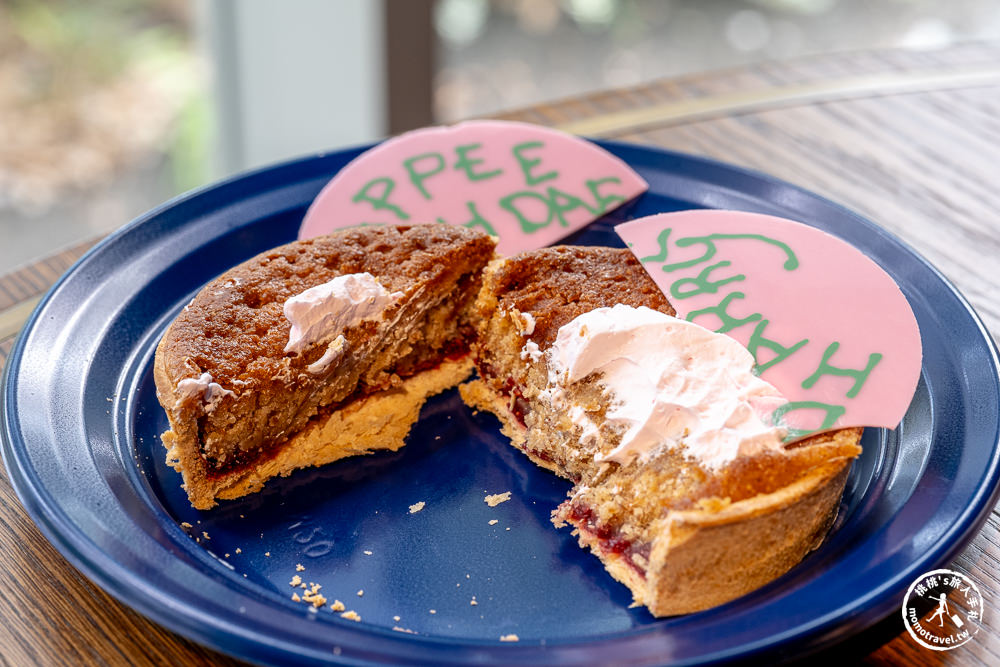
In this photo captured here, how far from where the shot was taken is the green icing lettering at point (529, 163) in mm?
3248

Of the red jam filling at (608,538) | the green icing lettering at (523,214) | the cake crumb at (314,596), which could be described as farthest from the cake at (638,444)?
the cake crumb at (314,596)

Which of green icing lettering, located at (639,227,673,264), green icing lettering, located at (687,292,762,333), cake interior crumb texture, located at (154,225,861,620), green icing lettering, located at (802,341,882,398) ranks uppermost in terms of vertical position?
green icing lettering, located at (639,227,673,264)

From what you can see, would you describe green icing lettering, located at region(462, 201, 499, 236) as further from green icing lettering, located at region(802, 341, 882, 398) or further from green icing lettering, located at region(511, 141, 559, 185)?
green icing lettering, located at region(802, 341, 882, 398)

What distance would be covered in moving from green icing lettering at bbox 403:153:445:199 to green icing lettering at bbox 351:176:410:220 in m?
0.07

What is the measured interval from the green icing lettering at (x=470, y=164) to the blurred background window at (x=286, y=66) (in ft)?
4.90

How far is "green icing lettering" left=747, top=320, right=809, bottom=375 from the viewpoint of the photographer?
2.46m

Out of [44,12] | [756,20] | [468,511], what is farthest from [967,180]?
[44,12]

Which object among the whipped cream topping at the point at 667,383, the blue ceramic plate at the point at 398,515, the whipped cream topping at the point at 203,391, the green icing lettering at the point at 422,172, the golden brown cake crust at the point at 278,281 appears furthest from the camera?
the green icing lettering at the point at 422,172

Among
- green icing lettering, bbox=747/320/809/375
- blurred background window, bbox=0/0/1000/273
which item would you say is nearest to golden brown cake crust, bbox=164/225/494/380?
green icing lettering, bbox=747/320/809/375

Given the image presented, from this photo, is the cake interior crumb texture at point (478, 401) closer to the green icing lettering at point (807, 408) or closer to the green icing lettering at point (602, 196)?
the green icing lettering at point (807, 408)

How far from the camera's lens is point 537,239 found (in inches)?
122

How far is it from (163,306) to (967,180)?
2710mm

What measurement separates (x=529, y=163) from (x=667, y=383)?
3.72 feet

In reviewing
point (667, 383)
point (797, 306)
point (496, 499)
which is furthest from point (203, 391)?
point (797, 306)
